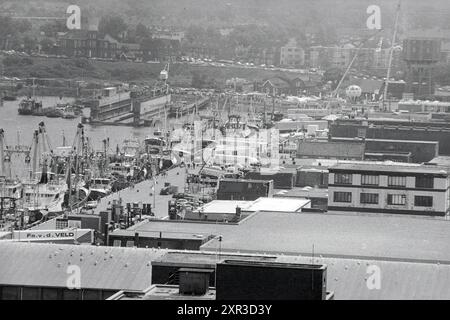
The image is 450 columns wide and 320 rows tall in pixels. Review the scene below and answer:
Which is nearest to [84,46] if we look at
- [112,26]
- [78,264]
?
[112,26]

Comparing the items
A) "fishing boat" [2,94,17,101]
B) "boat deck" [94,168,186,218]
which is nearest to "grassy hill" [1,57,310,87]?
"fishing boat" [2,94,17,101]

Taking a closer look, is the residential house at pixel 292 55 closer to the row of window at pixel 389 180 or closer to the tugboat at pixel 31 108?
the tugboat at pixel 31 108

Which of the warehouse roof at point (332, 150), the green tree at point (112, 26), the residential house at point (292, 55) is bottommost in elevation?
the warehouse roof at point (332, 150)

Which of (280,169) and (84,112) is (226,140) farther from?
(84,112)

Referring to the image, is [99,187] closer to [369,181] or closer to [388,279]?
[369,181]

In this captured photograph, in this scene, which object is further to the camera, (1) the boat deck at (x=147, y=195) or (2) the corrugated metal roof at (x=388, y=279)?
(1) the boat deck at (x=147, y=195)

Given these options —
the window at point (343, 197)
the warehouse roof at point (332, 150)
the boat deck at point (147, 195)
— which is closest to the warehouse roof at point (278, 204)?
the window at point (343, 197)

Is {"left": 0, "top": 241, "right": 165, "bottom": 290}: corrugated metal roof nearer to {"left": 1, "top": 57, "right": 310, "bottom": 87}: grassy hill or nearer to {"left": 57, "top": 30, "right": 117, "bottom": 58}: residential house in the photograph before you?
{"left": 1, "top": 57, "right": 310, "bottom": 87}: grassy hill
